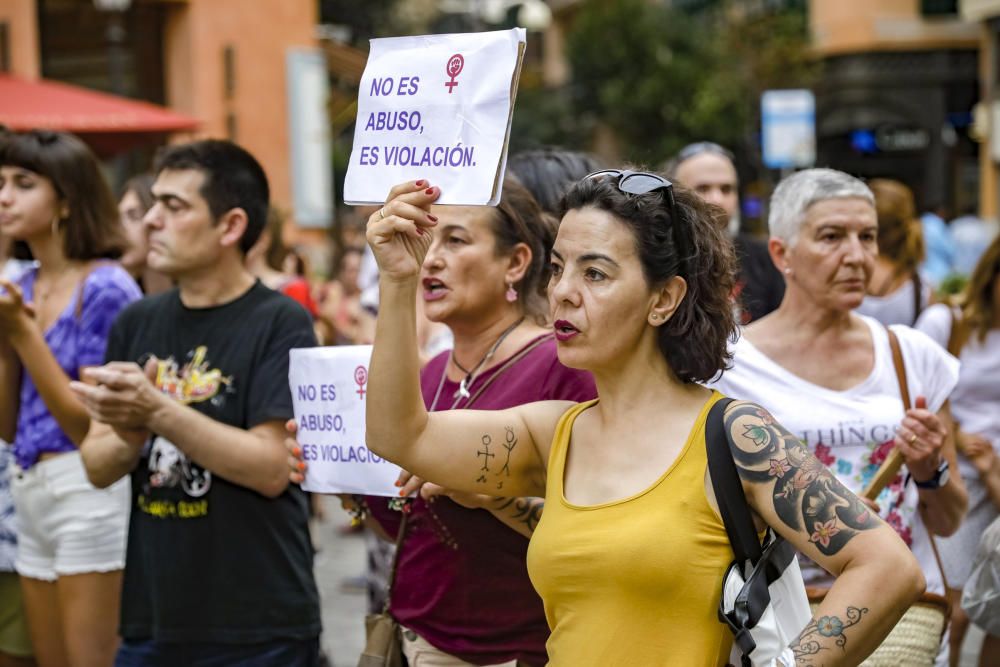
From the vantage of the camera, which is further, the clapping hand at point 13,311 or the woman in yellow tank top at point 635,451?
the clapping hand at point 13,311

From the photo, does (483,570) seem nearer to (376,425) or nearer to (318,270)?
(376,425)

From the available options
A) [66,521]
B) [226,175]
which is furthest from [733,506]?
[66,521]

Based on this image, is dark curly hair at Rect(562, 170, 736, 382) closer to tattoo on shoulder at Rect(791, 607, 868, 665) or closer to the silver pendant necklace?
tattoo on shoulder at Rect(791, 607, 868, 665)

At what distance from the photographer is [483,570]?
12.3ft

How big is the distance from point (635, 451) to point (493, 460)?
0.39 meters

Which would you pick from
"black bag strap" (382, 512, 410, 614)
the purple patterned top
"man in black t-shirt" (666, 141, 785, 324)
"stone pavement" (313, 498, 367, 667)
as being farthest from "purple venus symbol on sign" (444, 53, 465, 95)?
"stone pavement" (313, 498, 367, 667)

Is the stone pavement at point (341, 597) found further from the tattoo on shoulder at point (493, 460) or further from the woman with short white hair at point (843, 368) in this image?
the tattoo on shoulder at point (493, 460)

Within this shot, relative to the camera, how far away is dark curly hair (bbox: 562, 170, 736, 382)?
3027 millimetres

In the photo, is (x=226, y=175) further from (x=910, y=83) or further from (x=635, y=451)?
(x=910, y=83)

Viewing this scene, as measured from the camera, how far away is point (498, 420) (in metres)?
3.27

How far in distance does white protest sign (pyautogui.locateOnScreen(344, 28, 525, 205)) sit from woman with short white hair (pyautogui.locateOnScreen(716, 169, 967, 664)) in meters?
1.27

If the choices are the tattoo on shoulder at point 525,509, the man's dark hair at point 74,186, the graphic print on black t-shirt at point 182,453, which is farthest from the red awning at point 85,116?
the tattoo on shoulder at point 525,509

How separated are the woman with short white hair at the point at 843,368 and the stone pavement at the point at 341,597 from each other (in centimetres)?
344

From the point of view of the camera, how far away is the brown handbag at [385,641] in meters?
3.84
